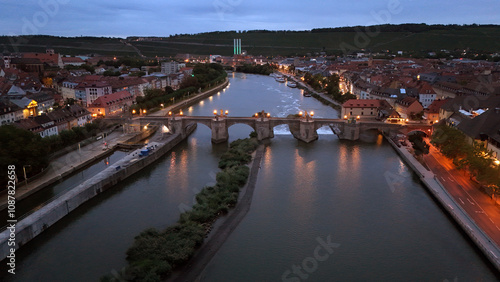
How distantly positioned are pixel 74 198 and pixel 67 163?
4.61 meters

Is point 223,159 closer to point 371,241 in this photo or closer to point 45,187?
point 45,187

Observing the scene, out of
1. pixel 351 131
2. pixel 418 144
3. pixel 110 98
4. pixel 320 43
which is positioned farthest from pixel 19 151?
pixel 320 43

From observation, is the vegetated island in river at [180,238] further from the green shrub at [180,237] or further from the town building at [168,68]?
the town building at [168,68]

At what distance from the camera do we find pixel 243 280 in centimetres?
985

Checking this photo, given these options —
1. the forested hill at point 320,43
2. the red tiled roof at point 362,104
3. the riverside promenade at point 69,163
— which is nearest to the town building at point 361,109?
the red tiled roof at point 362,104

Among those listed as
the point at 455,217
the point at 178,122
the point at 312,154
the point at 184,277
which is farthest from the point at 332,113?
the point at 184,277

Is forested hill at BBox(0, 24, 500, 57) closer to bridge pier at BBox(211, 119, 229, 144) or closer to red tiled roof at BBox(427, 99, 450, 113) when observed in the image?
red tiled roof at BBox(427, 99, 450, 113)

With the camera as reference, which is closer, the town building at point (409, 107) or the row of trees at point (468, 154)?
the row of trees at point (468, 154)

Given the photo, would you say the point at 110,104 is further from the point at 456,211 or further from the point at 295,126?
the point at 456,211

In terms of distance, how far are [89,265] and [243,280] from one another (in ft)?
14.0

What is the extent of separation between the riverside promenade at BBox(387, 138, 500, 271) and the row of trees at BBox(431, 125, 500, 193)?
50.6 inches

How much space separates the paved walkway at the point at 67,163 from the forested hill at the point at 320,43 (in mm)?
66046

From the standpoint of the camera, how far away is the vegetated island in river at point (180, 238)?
9.51 m

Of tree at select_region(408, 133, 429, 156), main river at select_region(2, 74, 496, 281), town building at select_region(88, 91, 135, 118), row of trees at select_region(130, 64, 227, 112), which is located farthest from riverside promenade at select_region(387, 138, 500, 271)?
row of trees at select_region(130, 64, 227, 112)
